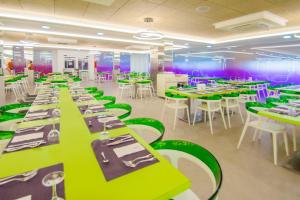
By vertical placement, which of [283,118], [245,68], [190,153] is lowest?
[190,153]

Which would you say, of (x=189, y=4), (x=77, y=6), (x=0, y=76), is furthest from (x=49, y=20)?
(x=189, y=4)

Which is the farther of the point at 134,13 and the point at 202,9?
the point at 134,13

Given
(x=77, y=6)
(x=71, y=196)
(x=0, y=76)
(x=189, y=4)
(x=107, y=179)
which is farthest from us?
(x=0, y=76)

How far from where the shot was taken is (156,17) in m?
4.41

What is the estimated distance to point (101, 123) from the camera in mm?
1562

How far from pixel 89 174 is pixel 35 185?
23cm

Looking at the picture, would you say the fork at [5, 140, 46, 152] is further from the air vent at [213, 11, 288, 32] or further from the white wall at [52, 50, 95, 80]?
the white wall at [52, 50, 95, 80]

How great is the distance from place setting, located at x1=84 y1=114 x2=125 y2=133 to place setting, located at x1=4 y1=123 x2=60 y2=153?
10.4 inches

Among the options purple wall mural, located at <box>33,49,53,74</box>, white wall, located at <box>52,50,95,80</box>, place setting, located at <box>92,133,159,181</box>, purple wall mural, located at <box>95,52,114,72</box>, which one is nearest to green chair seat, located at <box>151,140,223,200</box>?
place setting, located at <box>92,133,159,181</box>

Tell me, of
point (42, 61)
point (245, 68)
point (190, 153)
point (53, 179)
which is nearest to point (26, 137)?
point (53, 179)

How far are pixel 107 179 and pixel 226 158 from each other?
2.19 meters

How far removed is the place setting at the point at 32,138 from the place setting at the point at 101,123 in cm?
27

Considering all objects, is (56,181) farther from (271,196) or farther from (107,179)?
(271,196)

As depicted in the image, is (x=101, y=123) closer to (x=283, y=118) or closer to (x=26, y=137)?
(x=26, y=137)
